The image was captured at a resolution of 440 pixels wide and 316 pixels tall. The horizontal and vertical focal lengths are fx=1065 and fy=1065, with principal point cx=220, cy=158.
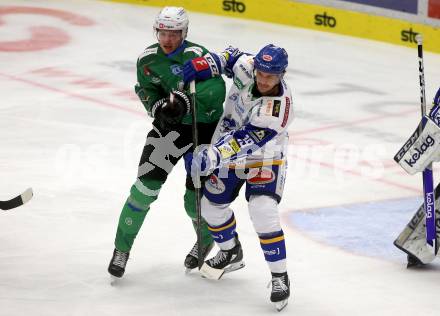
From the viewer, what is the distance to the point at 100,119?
936cm

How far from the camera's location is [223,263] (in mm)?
6070

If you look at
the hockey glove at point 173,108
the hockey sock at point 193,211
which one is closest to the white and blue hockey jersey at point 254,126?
the hockey glove at point 173,108

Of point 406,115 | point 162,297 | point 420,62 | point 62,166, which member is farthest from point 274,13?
point 162,297

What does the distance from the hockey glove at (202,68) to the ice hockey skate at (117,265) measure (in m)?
1.05

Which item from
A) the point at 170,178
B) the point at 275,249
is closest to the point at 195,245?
the point at 275,249

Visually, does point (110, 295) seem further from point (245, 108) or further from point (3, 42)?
point (3, 42)

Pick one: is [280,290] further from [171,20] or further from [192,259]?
[171,20]

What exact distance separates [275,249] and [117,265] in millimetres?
944

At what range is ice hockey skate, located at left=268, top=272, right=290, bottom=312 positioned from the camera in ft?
18.2

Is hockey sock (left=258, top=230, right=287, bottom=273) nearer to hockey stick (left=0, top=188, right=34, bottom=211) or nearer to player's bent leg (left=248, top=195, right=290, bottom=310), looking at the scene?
player's bent leg (left=248, top=195, right=290, bottom=310)

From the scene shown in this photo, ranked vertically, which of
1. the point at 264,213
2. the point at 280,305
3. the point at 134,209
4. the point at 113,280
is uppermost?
the point at 264,213

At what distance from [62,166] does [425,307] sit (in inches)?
136

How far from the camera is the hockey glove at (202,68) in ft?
18.6

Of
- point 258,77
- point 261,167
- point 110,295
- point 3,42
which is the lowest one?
point 3,42
